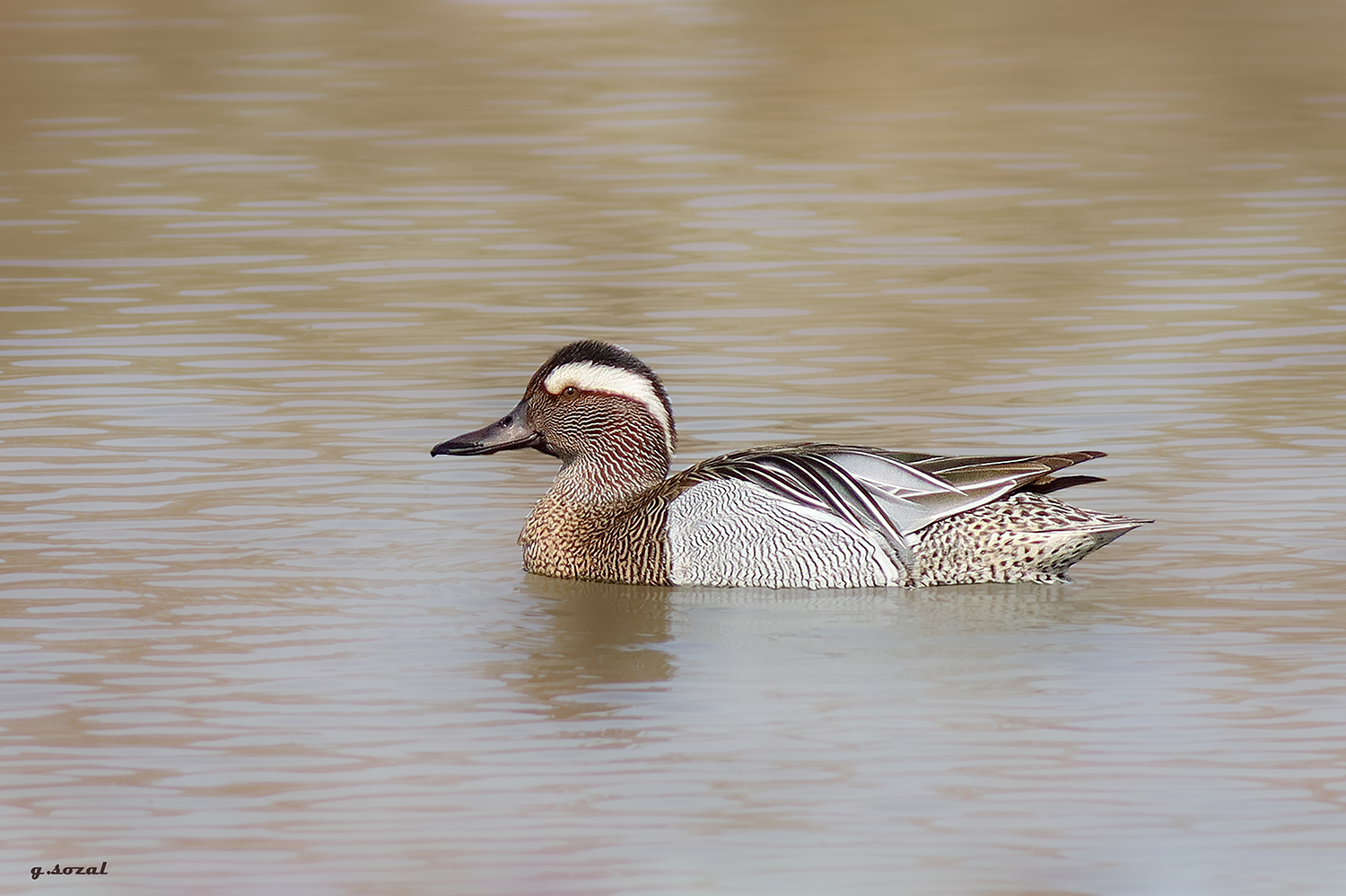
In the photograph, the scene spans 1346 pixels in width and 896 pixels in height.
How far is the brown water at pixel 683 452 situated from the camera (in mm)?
7262

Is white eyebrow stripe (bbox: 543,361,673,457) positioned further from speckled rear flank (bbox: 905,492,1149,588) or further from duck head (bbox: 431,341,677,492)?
speckled rear flank (bbox: 905,492,1149,588)

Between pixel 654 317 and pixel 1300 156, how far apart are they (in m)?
7.88

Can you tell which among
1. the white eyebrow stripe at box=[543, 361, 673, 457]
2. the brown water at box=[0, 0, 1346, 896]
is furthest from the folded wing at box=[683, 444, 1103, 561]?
the white eyebrow stripe at box=[543, 361, 673, 457]

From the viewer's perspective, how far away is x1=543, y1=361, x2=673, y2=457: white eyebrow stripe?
36.3ft

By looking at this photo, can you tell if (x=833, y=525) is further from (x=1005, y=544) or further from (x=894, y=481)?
(x=1005, y=544)

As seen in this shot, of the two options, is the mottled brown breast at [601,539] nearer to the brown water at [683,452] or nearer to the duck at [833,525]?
the duck at [833,525]

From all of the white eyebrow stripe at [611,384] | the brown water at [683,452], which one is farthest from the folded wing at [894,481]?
the white eyebrow stripe at [611,384]

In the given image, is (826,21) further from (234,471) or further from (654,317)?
(234,471)

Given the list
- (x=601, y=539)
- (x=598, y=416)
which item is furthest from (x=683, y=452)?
(x=601, y=539)

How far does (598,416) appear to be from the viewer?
1111 cm
